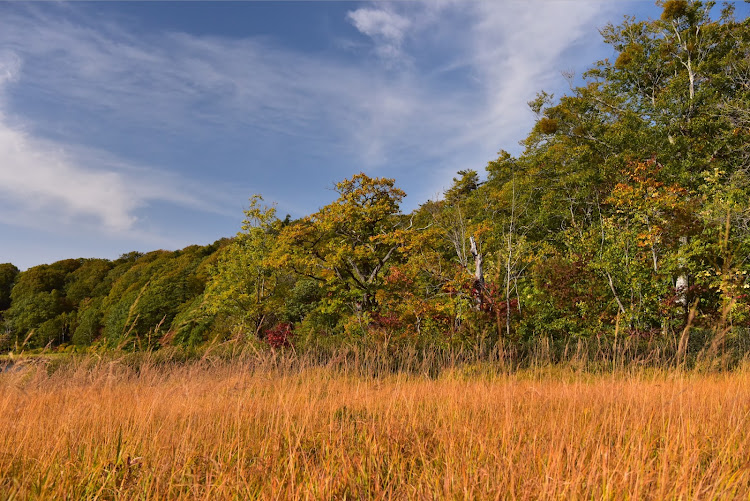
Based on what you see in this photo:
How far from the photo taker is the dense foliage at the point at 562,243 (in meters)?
11.2

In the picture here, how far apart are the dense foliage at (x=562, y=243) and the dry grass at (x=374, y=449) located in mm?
2127

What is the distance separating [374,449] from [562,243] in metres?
19.1

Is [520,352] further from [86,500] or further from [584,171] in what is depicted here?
[584,171]

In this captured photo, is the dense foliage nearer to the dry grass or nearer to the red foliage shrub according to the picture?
the red foliage shrub

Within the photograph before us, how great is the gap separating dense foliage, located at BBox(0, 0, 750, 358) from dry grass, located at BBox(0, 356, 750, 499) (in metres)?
2.13

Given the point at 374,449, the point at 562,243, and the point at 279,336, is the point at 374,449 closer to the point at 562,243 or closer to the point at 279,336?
the point at 279,336

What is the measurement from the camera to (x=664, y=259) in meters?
11.6

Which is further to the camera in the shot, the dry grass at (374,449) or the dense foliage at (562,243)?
the dense foliage at (562,243)

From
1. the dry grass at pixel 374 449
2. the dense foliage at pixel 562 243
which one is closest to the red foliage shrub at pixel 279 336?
the dense foliage at pixel 562 243

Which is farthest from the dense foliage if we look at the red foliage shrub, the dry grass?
the dry grass

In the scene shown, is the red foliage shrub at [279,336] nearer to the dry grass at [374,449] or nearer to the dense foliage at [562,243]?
the dense foliage at [562,243]

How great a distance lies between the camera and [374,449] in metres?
2.82

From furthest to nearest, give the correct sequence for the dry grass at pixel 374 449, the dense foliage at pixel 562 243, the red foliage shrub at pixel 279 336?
the red foliage shrub at pixel 279 336, the dense foliage at pixel 562 243, the dry grass at pixel 374 449

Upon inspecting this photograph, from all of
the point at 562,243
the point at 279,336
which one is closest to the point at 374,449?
the point at 279,336
